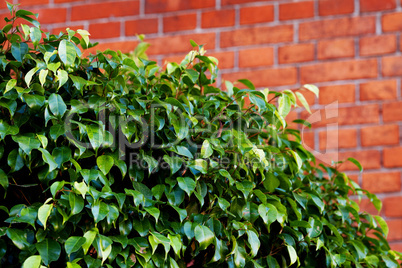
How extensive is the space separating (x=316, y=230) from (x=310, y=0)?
113 centimetres

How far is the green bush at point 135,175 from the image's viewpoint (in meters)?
1.06

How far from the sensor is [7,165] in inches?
44.4

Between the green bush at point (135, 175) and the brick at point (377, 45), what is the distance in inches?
31.9

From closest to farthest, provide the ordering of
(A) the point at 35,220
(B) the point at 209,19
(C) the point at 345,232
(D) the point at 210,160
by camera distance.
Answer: (A) the point at 35,220 → (D) the point at 210,160 → (C) the point at 345,232 → (B) the point at 209,19

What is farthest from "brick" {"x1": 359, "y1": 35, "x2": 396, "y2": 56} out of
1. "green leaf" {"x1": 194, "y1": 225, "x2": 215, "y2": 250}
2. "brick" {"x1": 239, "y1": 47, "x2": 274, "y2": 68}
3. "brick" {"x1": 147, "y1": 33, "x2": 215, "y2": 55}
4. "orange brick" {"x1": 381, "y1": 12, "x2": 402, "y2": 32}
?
"green leaf" {"x1": 194, "y1": 225, "x2": 215, "y2": 250}

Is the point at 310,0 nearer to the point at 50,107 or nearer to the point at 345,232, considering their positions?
the point at 345,232

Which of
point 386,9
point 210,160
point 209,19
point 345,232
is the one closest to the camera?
point 210,160

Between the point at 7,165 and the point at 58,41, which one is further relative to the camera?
the point at 58,41

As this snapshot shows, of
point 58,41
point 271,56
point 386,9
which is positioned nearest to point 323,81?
point 271,56

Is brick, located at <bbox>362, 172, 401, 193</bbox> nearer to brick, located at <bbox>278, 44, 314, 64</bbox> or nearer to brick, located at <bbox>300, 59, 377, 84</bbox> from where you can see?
brick, located at <bbox>300, 59, 377, 84</bbox>

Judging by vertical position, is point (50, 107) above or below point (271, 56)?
below

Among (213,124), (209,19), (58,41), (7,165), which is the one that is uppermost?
(209,19)

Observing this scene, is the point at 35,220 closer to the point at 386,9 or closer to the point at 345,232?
the point at 345,232

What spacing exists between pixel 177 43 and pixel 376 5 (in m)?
0.85
